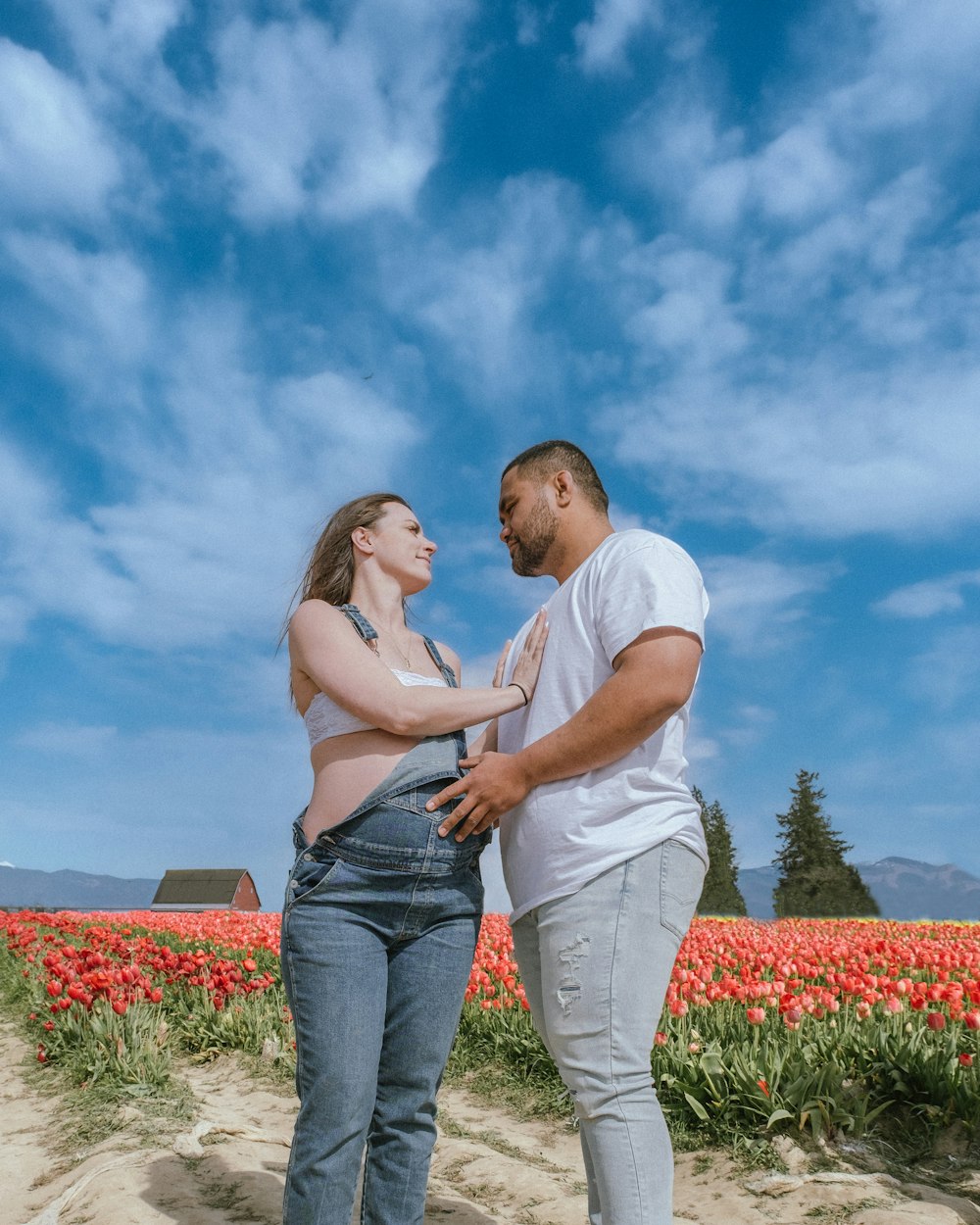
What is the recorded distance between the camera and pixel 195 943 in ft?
35.5

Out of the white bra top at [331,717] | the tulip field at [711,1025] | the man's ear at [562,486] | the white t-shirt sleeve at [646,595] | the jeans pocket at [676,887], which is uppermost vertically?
the man's ear at [562,486]

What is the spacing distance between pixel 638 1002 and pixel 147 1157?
3332 millimetres

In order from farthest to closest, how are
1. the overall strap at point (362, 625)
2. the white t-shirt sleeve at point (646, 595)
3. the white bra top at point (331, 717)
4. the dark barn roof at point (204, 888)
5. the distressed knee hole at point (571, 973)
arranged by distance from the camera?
the dark barn roof at point (204, 888) < the overall strap at point (362, 625) < the white bra top at point (331, 717) < the white t-shirt sleeve at point (646, 595) < the distressed knee hole at point (571, 973)

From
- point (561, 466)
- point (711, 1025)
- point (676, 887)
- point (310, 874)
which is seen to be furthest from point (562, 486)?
point (711, 1025)

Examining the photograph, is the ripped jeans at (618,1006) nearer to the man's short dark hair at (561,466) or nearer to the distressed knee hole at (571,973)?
the distressed knee hole at (571,973)

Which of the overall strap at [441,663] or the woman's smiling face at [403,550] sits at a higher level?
the woman's smiling face at [403,550]

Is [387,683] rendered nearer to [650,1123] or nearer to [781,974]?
[650,1123]

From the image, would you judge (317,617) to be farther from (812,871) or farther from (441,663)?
(812,871)

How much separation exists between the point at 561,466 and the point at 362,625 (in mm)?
833

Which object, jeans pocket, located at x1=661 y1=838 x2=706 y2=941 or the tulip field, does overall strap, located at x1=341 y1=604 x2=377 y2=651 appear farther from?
the tulip field

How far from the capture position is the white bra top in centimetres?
268

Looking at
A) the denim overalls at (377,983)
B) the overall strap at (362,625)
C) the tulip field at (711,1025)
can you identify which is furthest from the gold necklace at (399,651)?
the tulip field at (711,1025)

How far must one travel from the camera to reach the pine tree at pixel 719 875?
29.7 meters

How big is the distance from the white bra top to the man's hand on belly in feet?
1.02
